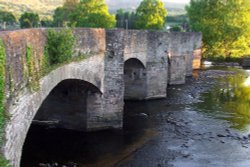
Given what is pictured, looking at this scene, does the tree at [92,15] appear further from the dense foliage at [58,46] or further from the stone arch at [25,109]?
the dense foliage at [58,46]

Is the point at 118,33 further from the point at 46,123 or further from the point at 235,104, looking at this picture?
the point at 235,104

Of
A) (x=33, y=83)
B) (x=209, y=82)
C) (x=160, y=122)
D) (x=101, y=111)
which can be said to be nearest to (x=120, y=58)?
(x=101, y=111)

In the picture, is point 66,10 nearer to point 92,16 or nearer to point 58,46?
point 92,16

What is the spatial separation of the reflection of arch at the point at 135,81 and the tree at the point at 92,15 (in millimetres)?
25445

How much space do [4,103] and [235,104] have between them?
22190 millimetres

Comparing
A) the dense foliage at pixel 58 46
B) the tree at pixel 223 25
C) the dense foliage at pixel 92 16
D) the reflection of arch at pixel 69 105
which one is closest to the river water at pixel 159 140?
the reflection of arch at pixel 69 105

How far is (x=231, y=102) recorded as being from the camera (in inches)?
1164

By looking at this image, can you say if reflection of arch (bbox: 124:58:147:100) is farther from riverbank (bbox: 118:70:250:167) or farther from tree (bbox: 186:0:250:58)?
tree (bbox: 186:0:250:58)

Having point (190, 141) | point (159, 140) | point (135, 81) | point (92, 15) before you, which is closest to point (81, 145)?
point (159, 140)

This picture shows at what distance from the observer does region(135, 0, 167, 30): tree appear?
64481 mm

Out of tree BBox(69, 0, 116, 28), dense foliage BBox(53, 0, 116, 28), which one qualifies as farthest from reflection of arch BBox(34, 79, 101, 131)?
tree BBox(69, 0, 116, 28)

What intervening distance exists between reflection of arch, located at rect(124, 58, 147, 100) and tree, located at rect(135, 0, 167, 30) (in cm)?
3587

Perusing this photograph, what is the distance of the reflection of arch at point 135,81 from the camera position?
29.0 m

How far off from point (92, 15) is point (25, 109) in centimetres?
4399
